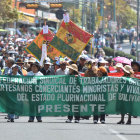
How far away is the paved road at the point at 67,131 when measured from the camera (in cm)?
1350

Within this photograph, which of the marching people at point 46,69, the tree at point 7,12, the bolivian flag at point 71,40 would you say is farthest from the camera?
the tree at point 7,12

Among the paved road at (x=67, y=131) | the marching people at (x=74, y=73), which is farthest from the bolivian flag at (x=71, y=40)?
the paved road at (x=67, y=131)

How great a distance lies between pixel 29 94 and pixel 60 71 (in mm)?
2733

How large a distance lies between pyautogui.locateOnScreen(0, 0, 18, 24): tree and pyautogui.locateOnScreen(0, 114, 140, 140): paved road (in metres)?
38.5

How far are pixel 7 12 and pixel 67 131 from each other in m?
42.4

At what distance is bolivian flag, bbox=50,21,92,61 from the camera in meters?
22.3

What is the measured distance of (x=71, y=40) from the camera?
888 inches

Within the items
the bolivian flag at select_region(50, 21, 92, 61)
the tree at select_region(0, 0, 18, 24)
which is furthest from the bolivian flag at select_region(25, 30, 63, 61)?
the tree at select_region(0, 0, 18, 24)

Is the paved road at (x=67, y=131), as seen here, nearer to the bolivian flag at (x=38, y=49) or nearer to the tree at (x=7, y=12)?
the bolivian flag at (x=38, y=49)

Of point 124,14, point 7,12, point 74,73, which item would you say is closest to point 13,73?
point 74,73

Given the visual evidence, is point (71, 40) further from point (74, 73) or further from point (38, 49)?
point (74, 73)

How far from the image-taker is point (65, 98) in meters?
17.6

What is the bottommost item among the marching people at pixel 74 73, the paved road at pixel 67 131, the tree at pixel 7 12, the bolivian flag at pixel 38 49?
the paved road at pixel 67 131

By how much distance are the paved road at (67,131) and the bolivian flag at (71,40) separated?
5.04 metres
